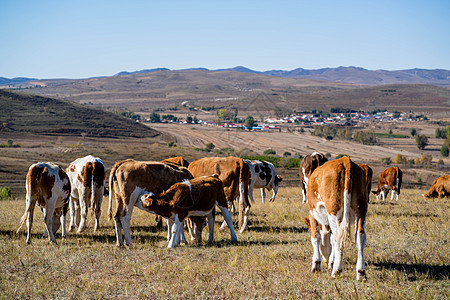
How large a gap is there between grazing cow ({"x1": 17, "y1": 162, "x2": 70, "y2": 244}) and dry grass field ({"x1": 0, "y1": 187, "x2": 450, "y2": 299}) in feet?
2.15

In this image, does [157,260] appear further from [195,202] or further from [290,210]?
[290,210]

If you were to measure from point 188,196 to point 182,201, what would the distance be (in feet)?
0.73

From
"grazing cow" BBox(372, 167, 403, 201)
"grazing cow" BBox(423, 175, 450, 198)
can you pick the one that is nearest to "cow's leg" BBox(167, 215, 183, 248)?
"grazing cow" BBox(372, 167, 403, 201)

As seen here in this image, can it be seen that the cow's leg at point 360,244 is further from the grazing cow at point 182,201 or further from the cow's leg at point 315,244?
the grazing cow at point 182,201

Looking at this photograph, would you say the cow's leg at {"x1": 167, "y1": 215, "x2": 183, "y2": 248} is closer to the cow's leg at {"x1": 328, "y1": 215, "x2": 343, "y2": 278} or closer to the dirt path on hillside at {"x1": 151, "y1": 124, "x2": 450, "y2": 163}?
the cow's leg at {"x1": 328, "y1": 215, "x2": 343, "y2": 278}

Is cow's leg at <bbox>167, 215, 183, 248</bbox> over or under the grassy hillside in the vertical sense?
over

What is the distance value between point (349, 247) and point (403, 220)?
5262 millimetres

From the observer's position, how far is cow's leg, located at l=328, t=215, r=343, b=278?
8.71m

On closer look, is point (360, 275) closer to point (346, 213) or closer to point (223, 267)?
point (346, 213)

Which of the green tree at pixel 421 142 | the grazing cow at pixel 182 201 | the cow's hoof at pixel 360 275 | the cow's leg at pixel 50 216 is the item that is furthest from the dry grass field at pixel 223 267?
the green tree at pixel 421 142

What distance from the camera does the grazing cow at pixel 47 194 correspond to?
507 inches

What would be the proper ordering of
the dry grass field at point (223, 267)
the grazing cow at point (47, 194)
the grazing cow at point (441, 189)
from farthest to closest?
the grazing cow at point (441, 189) → the grazing cow at point (47, 194) → the dry grass field at point (223, 267)

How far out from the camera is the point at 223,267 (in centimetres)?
1009

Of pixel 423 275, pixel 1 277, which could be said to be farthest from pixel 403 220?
pixel 1 277
